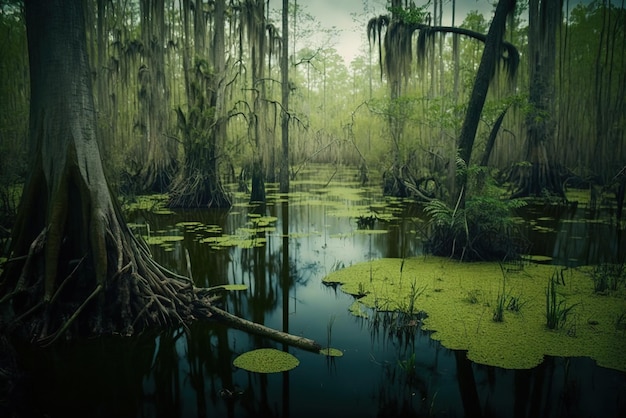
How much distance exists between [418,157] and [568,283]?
1007cm

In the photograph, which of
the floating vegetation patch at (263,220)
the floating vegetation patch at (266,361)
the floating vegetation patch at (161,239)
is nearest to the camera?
the floating vegetation patch at (266,361)

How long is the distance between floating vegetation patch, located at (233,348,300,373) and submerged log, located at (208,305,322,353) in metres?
0.13

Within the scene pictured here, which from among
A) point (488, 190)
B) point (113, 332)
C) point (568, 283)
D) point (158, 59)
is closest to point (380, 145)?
point (158, 59)

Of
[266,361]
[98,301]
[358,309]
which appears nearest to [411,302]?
[358,309]

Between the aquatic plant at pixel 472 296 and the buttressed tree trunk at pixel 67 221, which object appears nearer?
the buttressed tree trunk at pixel 67 221

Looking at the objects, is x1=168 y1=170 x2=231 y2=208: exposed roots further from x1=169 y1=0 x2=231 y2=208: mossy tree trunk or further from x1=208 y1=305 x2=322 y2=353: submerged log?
x1=208 y1=305 x2=322 y2=353: submerged log

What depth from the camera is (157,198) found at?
36.2 ft

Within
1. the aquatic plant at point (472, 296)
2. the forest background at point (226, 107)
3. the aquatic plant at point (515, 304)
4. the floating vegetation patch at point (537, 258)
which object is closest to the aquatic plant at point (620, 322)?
the aquatic plant at point (515, 304)

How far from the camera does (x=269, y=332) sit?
2969 millimetres

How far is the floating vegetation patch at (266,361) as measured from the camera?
2561 millimetres

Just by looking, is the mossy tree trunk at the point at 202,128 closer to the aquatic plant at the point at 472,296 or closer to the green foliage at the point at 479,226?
the green foliage at the point at 479,226

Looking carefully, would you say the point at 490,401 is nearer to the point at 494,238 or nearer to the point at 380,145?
the point at 494,238

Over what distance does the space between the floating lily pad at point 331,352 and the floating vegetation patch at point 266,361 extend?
224mm

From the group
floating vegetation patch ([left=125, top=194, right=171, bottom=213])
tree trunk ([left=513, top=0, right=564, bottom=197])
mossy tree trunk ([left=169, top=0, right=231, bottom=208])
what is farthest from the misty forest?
tree trunk ([left=513, top=0, right=564, bottom=197])
